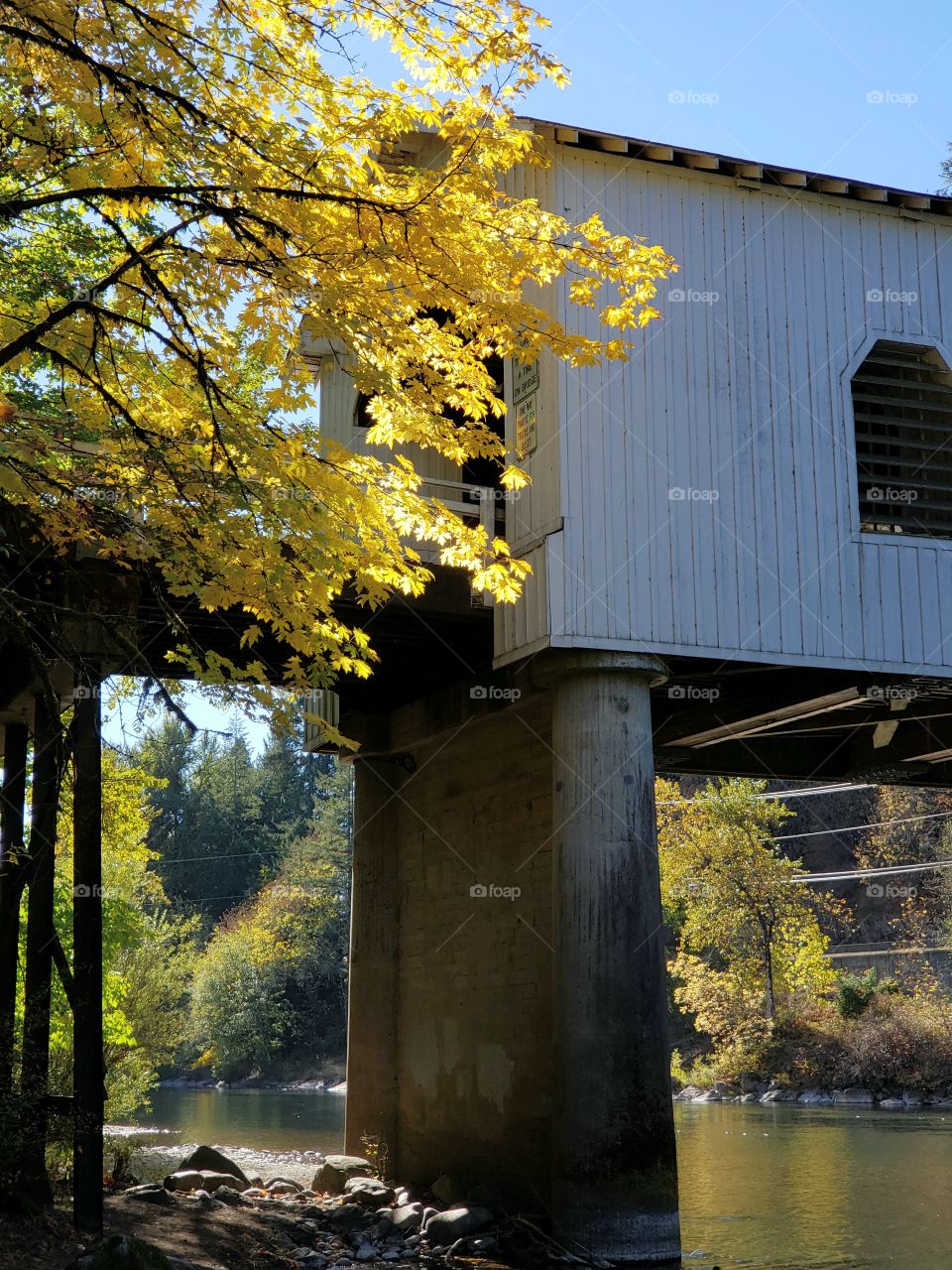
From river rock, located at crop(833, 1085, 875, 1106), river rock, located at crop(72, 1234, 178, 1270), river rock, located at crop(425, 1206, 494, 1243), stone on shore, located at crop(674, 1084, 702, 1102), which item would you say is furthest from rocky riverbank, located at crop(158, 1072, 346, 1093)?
river rock, located at crop(72, 1234, 178, 1270)

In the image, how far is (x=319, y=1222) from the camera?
13.7 meters

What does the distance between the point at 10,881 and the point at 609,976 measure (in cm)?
503

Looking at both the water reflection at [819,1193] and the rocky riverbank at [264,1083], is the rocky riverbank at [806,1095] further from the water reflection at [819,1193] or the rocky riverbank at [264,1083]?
the rocky riverbank at [264,1083]

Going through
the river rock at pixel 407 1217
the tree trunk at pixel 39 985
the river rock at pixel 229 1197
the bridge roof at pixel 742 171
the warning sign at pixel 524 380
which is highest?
the bridge roof at pixel 742 171

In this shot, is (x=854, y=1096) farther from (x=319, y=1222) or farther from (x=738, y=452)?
(x=738, y=452)

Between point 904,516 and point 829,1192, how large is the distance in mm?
7542

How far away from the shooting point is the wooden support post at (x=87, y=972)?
10.1 m

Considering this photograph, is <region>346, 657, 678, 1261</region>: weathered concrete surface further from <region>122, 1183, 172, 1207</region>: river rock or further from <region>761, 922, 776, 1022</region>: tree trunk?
<region>761, 922, 776, 1022</region>: tree trunk

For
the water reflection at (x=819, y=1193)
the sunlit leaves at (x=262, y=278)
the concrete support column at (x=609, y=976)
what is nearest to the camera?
the sunlit leaves at (x=262, y=278)

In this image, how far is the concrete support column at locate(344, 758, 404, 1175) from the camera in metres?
16.5

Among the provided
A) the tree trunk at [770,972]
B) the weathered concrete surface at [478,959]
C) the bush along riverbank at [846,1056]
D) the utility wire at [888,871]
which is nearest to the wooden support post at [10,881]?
the weathered concrete surface at [478,959]

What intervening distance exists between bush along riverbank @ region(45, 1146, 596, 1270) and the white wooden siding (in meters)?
5.27

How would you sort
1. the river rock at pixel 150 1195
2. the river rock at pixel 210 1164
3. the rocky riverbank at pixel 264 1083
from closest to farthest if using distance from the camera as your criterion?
1. the river rock at pixel 150 1195
2. the river rock at pixel 210 1164
3. the rocky riverbank at pixel 264 1083

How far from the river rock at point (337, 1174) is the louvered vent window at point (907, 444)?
360 inches
